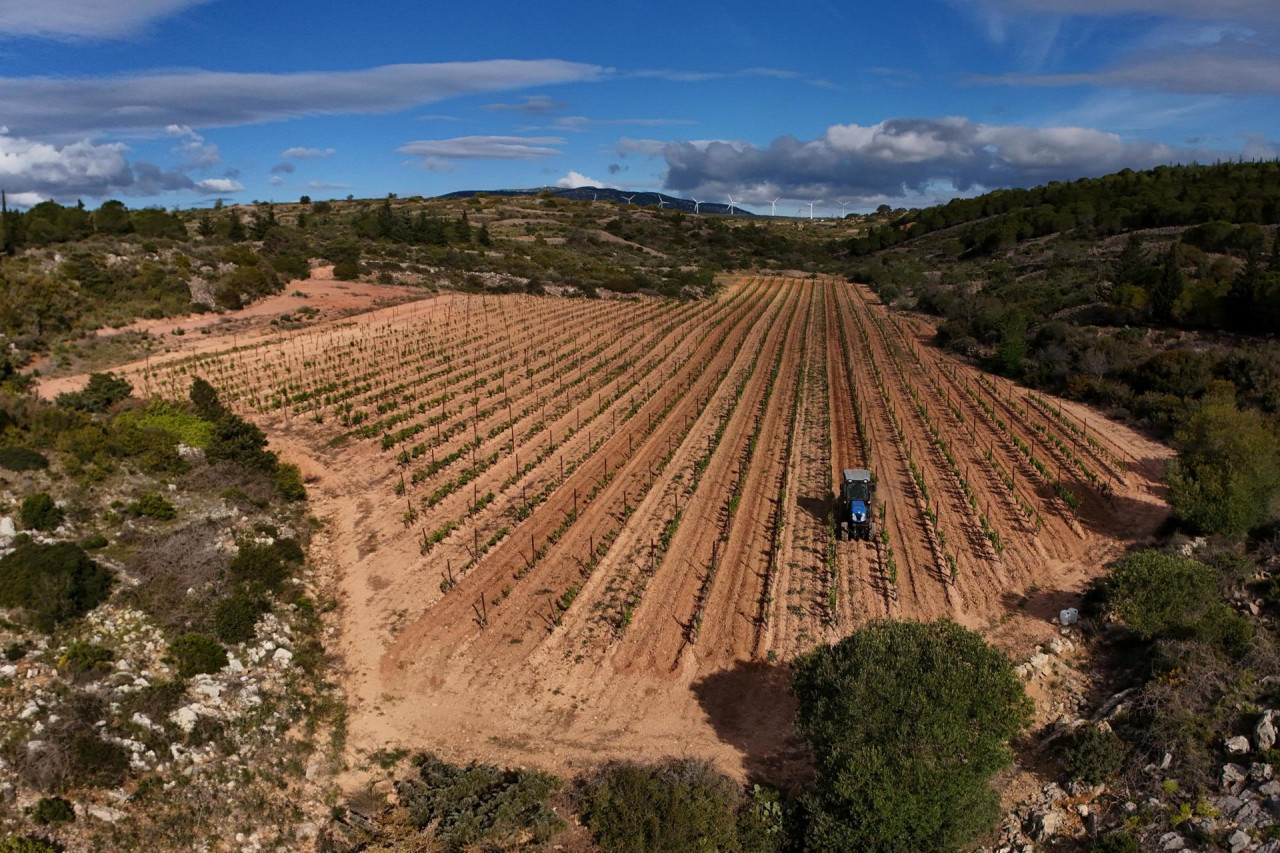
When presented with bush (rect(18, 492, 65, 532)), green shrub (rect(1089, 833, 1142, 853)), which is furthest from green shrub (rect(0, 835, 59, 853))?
green shrub (rect(1089, 833, 1142, 853))

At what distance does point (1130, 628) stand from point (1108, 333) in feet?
90.1

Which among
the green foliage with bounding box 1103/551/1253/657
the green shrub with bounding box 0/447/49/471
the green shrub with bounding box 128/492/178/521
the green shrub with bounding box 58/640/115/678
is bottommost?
the green shrub with bounding box 58/640/115/678

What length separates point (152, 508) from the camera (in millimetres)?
18078

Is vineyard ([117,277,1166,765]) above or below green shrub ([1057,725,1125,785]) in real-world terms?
above

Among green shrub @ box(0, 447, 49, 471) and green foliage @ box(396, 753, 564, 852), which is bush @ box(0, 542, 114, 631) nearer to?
green shrub @ box(0, 447, 49, 471)

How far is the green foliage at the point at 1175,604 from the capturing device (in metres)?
13.5

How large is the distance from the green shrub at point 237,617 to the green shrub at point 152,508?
3891mm

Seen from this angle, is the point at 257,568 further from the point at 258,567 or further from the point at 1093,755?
the point at 1093,755

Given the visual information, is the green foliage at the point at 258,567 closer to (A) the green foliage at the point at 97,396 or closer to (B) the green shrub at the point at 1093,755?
(A) the green foliage at the point at 97,396

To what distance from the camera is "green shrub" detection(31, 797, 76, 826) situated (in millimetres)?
10102

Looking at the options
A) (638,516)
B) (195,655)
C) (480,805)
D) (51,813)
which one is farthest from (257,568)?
(638,516)

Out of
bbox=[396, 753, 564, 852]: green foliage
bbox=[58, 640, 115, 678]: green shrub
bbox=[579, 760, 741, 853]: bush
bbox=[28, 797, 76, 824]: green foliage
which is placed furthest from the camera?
bbox=[58, 640, 115, 678]: green shrub

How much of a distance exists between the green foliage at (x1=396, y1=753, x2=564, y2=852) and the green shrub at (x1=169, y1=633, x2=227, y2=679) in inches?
172

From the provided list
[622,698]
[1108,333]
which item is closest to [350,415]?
[622,698]
